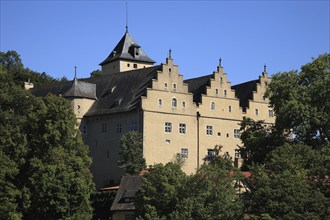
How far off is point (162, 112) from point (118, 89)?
6.88 meters

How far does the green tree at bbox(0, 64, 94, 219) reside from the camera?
214 feet

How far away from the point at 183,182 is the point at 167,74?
28530mm

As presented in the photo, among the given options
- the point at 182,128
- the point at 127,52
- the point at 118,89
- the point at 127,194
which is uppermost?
the point at 127,52

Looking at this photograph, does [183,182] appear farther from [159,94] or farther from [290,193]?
[159,94]

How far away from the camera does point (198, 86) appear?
94938 millimetres

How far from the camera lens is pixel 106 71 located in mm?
111562

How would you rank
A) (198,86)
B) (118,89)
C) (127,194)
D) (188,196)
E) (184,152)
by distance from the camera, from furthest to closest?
(198,86) → (118,89) → (184,152) → (127,194) → (188,196)

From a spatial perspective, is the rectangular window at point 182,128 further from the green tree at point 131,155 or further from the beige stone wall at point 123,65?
the beige stone wall at point 123,65

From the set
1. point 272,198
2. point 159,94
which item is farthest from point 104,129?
point 272,198

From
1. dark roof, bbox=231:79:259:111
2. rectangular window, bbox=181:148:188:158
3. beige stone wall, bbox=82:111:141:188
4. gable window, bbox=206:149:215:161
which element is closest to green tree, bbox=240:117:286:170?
rectangular window, bbox=181:148:188:158

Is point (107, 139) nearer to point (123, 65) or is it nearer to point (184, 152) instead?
point (184, 152)

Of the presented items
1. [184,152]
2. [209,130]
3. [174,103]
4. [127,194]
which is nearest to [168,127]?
[174,103]

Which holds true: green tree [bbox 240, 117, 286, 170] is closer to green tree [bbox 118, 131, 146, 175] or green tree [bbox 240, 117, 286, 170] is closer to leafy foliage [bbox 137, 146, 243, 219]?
green tree [bbox 118, 131, 146, 175]

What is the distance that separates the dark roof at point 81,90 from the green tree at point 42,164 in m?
19.4
